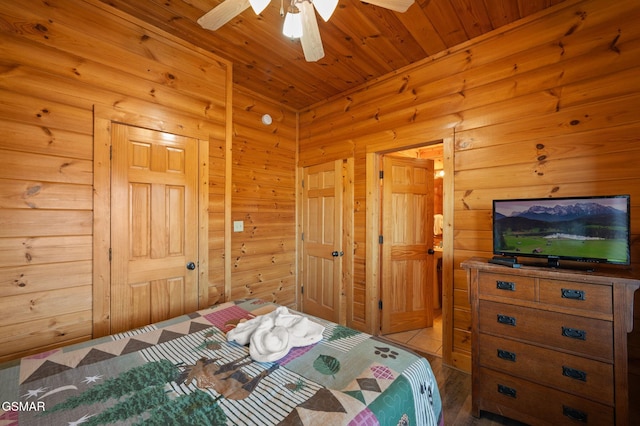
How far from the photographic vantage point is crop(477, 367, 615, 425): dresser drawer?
1.42 m

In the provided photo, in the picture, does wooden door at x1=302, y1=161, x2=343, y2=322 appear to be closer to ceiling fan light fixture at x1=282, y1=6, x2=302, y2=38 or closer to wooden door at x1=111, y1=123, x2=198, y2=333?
wooden door at x1=111, y1=123, x2=198, y2=333

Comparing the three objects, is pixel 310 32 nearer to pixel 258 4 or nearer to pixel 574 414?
pixel 258 4

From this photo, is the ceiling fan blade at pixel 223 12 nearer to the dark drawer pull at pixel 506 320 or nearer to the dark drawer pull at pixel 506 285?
the dark drawer pull at pixel 506 285

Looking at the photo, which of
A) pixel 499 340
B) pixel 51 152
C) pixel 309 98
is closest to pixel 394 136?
pixel 309 98

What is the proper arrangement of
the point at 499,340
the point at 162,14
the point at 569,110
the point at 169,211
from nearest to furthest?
the point at 499,340 → the point at 569,110 → the point at 162,14 → the point at 169,211

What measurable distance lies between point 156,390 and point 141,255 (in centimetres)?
138

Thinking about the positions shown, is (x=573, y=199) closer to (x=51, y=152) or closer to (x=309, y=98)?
(x=309, y=98)

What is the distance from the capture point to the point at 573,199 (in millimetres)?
1596

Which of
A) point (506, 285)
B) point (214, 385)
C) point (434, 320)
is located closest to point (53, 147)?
point (214, 385)

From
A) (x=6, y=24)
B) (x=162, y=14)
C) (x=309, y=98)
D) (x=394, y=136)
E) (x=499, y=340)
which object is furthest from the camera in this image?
(x=309, y=98)

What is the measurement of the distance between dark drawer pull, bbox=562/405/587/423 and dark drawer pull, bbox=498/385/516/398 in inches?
9.1

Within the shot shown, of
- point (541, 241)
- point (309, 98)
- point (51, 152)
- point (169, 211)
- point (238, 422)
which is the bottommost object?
point (238, 422)

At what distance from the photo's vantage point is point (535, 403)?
1.57 m

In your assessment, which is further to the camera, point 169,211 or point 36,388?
point 169,211
